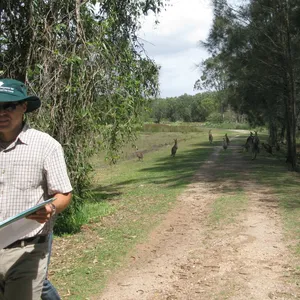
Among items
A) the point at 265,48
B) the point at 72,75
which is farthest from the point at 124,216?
the point at 265,48

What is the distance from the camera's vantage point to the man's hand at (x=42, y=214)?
260 centimetres

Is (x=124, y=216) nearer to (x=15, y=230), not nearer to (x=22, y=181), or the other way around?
(x=22, y=181)

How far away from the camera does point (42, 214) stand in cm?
262

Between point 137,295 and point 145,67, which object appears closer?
point 137,295

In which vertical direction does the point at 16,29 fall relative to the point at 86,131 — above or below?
above

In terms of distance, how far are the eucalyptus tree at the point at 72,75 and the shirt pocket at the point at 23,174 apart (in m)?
4.39

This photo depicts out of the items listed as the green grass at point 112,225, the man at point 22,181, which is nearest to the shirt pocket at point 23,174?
the man at point 22,181

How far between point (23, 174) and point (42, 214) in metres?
0.35

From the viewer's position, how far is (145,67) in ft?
31.0

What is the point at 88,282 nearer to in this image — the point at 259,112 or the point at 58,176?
the point at 58,176

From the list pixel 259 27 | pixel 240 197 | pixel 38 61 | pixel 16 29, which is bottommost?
pixel 240 197

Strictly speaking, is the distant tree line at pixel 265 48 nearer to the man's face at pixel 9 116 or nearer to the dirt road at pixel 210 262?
the dirt road at pixel 210 262

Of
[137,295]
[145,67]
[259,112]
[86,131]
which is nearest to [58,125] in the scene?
[86,131]

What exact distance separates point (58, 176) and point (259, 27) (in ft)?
Answer: 53.1
